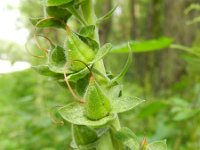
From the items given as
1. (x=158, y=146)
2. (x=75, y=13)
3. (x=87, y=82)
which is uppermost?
(x=75, y=13)

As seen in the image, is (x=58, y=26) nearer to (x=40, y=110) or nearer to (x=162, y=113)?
(x=40, y=110)

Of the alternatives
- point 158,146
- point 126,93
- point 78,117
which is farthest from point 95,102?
point 126,93

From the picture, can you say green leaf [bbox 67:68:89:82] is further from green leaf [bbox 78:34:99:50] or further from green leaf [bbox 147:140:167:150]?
green leaf [bbox 147:140:167:150]

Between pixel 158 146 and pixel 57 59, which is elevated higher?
pixel 57 59

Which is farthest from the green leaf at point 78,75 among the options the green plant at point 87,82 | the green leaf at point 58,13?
the green leaf at point 58,13

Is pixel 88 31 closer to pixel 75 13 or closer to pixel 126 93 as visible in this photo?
pixel 75 13

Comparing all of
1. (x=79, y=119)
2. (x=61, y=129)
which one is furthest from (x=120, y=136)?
(x=61, y=129)

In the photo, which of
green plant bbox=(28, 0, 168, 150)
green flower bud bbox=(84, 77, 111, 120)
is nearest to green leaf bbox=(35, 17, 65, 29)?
green plant bbox=(28, 0, 168, 150)
